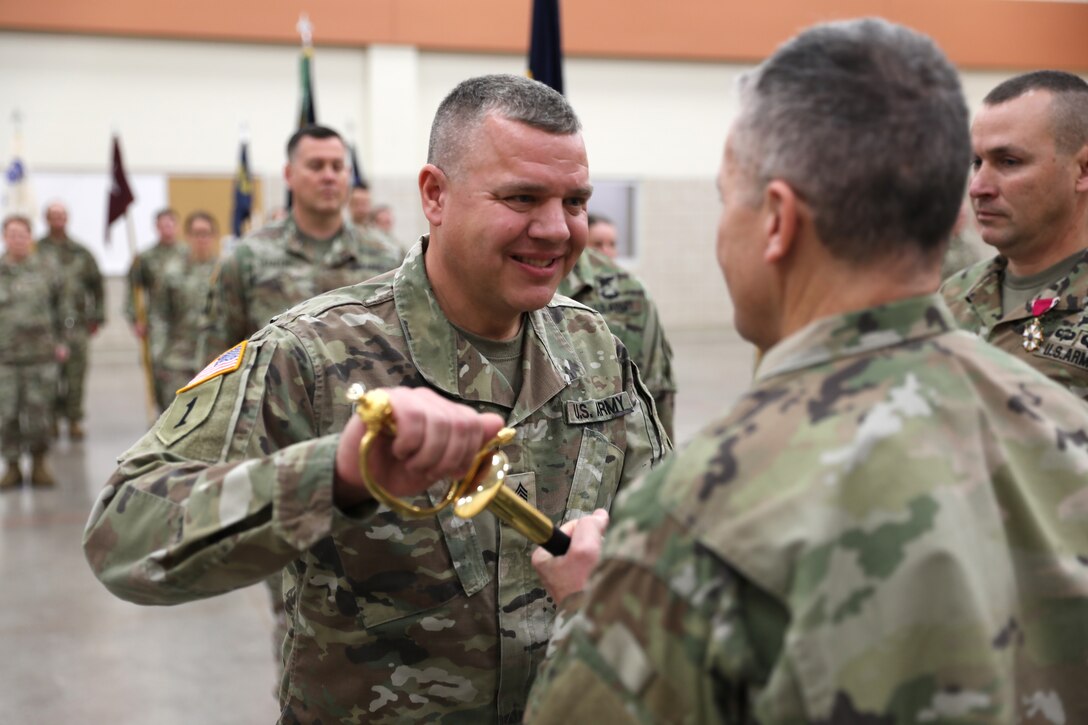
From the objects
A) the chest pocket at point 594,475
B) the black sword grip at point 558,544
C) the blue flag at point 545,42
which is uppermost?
the blue flag at point 545,42

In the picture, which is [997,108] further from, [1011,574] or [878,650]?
[878,650]

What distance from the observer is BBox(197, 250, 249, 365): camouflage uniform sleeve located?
15.2 feet

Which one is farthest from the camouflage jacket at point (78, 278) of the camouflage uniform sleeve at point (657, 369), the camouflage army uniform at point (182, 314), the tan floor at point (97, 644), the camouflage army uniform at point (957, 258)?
the camouflage army uniform at point (957, 258)

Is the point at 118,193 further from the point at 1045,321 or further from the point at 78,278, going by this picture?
the point at 1045,321

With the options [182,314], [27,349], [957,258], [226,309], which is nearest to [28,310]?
[27,349]

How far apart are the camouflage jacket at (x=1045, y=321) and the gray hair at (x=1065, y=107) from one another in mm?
294

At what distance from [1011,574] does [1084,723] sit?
9.0 inches

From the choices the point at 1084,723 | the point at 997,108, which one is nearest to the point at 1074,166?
the point at 997,108

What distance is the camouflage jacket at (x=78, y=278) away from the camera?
929 centimetres

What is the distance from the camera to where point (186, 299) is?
28.2 ft

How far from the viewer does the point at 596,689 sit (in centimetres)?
103

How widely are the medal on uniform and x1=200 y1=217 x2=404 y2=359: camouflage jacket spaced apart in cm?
286

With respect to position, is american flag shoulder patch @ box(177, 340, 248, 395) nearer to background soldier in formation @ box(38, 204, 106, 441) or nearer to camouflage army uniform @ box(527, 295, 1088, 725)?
camouflage army uniform @ box(527, 295, 1088, 725)

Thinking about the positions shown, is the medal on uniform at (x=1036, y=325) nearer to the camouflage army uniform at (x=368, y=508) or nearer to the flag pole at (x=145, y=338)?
the camouflage army uniform at (x=368, y=508)
